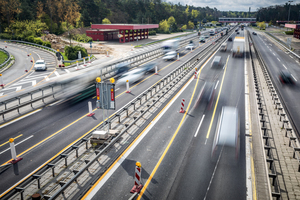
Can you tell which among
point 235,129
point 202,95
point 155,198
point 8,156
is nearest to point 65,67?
point 202,95

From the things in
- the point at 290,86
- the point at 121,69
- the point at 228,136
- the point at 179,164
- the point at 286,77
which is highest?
the point at 121,69

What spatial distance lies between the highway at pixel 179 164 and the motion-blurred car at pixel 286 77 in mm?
13286

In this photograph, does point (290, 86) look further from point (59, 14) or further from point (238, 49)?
point (59, 14)

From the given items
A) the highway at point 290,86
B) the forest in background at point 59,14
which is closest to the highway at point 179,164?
the highway at point 290,86

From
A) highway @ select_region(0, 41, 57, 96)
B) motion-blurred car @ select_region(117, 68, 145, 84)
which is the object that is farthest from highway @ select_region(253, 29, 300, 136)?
highway @ select_region(0, 41, 57, 96)

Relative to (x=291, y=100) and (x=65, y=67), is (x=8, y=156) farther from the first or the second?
(x=65, y=67)

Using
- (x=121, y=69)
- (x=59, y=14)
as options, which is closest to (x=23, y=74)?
(x=121, y=69)

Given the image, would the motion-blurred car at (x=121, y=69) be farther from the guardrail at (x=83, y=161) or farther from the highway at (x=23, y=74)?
the highway at (x=23, y=74)

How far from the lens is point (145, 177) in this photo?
419 inches

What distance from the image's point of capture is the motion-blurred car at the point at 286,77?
2882 centimetres

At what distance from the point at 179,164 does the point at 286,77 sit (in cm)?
2584

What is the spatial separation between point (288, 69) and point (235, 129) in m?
26.8

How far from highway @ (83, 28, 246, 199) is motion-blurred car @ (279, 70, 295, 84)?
13286mm

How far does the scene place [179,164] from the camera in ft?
38.3
